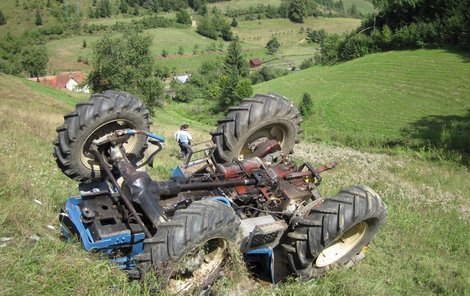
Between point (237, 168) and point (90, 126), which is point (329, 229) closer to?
point (237, 168)

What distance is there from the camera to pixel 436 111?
34.5 m

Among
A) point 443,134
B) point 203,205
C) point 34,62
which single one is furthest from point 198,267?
Answer: point 34,62

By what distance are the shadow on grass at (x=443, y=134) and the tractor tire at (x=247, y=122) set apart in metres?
14.9

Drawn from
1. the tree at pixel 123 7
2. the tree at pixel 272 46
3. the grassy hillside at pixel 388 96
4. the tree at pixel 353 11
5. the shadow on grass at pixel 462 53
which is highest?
the shadow on grass at pixel 462 53

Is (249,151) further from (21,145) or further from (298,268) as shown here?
(21,145)

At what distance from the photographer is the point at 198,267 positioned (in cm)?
411

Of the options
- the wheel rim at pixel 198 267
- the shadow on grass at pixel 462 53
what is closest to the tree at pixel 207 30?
the shadow on grass at pixel 462 53

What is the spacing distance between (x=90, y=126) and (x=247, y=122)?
2.20 metres

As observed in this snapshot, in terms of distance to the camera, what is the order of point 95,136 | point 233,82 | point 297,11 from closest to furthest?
point 95,136 < point 233,82 < point 297,11

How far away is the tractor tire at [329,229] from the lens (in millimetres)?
4719

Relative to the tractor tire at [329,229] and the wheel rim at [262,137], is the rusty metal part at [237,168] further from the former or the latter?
the tractor tire at [329,229]

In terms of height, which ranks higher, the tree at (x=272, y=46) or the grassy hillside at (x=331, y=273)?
the grassy hillside at (x=331, y=273)

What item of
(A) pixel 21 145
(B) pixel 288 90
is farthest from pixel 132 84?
(A) pixel 21 145

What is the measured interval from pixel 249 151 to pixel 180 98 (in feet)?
235
